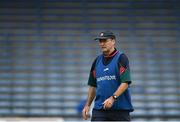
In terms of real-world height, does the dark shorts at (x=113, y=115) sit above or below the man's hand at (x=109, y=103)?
below

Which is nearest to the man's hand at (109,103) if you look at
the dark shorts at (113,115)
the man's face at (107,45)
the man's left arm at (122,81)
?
the man's left arm at (122,81)

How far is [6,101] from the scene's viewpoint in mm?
10922

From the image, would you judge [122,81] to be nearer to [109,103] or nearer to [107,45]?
[109,103]

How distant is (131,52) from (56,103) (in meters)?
1.74

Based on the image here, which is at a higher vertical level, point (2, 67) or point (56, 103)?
point (2, 67)

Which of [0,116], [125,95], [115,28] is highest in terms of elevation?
[115,28]

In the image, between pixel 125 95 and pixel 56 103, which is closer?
pixel 125 95

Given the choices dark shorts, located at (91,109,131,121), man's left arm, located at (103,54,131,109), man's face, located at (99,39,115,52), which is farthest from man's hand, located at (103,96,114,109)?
man's face, located at (99,39,115,52)

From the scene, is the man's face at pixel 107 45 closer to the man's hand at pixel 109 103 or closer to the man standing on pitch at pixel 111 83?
the man standing on pitch at pixel 111 83

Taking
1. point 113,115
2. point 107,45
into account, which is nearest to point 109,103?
point 113,115

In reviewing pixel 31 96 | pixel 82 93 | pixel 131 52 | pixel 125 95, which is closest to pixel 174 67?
pixel 131 52

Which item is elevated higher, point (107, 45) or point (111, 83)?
point (107, 45)

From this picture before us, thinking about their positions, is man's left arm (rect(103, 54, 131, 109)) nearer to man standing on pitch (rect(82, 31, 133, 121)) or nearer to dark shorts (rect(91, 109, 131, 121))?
man standing on pitch (rect(82, 31, 133, 121))

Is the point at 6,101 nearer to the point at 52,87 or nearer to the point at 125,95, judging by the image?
the point at 52,87
